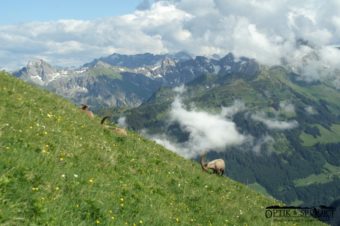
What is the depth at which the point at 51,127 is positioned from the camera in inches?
734

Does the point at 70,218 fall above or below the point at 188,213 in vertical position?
above

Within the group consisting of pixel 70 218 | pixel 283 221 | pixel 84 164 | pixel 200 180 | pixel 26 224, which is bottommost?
pixel 283 221

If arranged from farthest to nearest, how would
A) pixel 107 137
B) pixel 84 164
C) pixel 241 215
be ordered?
1. pixel 107 137
2. pixel 241 215
3. pixel 84 164

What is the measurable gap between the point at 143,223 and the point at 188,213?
4.08m

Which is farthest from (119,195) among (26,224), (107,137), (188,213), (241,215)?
(107,137)

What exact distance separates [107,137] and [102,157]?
6765 millimetres

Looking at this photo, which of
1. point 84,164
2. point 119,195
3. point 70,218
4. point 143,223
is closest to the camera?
point 70,218

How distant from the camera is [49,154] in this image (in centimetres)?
1372

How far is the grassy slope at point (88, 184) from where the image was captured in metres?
9.95

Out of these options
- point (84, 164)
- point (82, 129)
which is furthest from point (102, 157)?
point (82, 129)

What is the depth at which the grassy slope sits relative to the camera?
32.6 ft

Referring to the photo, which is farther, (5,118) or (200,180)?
(200,180)

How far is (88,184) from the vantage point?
1278 centimetres

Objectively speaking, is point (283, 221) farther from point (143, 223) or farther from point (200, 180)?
point (143, 223)
